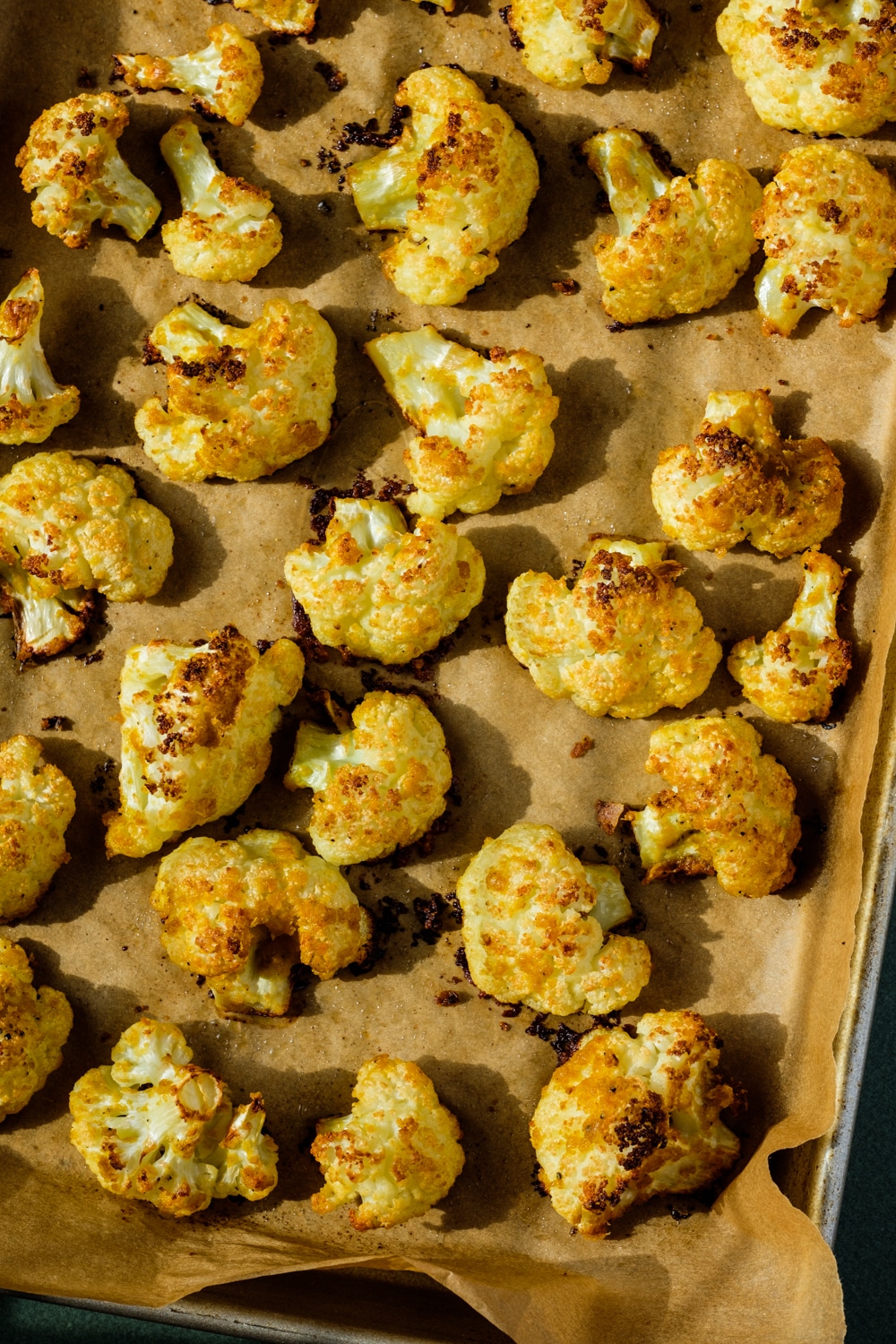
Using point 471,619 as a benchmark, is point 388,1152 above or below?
below

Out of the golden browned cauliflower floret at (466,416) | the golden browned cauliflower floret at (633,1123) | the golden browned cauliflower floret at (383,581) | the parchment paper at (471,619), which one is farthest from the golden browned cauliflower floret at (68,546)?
the golden browned cauliflower floret at (633,1123)

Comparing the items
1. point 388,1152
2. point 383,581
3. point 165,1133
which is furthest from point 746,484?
point 165,1133

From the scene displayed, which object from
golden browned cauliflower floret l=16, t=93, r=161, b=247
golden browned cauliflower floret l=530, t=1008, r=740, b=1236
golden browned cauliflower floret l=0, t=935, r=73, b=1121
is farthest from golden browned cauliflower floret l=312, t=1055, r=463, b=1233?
golden browned cauliflower floret l=16, t=93, r=161, b=247

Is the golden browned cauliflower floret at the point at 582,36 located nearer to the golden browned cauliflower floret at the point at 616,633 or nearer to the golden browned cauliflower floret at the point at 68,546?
the golden browned cauliflower floret at the point at 616,633

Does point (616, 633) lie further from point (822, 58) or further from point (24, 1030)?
point (24, 1030)

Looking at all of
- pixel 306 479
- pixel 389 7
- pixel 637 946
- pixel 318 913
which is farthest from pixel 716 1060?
pixel 389 7

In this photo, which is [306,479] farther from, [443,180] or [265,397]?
[443,180]

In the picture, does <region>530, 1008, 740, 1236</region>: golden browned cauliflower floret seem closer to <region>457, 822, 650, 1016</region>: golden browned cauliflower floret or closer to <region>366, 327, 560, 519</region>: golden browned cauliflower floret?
<region>457, 822, 650, 1016</region>: golden browned cauliflower floret
